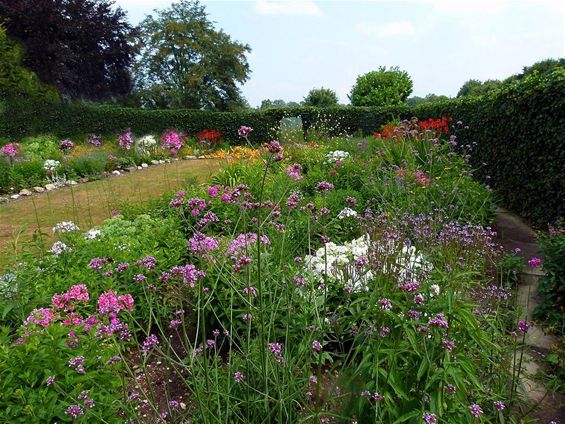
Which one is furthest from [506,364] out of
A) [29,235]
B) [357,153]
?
[357,153]

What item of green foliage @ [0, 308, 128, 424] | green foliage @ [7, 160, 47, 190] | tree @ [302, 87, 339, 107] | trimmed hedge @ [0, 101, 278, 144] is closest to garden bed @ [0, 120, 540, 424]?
green foliage @ [0, 308, 128, 424]

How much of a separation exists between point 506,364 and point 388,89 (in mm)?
18629

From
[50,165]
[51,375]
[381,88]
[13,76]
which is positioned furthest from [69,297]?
[381,88]

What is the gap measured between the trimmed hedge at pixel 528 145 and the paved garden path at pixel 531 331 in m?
0.25

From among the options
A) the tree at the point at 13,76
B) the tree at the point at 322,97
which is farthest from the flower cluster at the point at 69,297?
the tree at the point at 322,97

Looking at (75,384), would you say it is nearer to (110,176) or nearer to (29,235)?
(29,235)

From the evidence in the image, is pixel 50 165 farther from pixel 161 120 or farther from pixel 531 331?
pixel 531 331

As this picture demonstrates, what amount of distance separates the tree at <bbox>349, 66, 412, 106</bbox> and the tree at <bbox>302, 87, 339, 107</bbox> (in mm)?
5721

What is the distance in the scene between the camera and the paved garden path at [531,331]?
2.46m

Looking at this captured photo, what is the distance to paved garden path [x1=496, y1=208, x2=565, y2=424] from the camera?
246 centimetres

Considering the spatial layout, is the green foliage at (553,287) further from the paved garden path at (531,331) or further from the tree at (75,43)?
the tree at (75,43)

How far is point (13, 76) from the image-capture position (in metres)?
15.7

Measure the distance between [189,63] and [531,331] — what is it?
30654 mm

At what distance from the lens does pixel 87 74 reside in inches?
858
